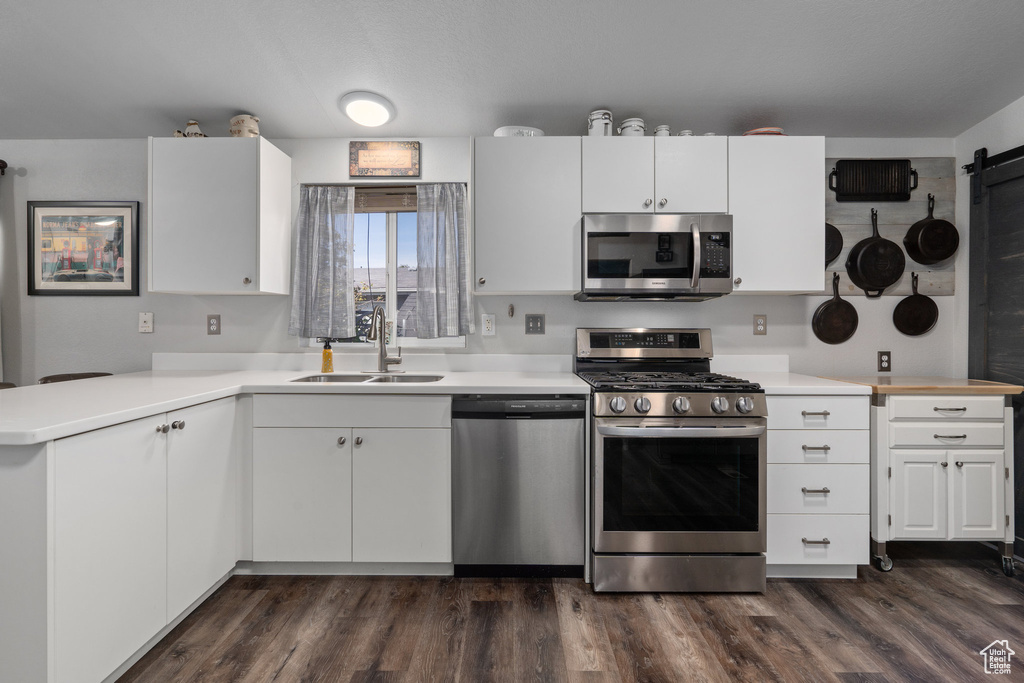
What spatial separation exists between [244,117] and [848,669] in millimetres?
3414

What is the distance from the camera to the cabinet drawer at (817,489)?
2205mm

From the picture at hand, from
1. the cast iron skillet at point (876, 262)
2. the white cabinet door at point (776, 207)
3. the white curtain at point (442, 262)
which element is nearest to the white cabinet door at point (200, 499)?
the white curtain at point (442, 262)

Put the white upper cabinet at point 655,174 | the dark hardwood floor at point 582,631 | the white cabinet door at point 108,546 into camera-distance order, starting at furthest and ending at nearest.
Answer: the white upper cabinet at point 655,174, the dark hardwood floor at point 582,631, the white cabinet door at point 108,546

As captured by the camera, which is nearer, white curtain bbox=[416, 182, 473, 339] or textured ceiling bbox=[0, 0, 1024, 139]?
textured ceiling bbox=[0, 0, 1024, 139]

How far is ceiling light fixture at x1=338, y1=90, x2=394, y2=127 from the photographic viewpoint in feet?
7.80

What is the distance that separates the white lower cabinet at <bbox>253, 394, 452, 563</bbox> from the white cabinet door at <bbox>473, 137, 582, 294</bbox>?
89 cm

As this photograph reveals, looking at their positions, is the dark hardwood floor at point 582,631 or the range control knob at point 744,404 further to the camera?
the range control knob at point 744,404

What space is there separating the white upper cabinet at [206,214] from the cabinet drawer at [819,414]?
256 centimetres

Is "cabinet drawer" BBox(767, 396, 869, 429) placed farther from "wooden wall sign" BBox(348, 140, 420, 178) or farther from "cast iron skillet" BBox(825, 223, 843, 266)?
"wooden wall sign" BBox(348, 140, 420, 178)

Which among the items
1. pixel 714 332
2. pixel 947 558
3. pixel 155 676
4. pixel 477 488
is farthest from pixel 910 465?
pixel 155 676

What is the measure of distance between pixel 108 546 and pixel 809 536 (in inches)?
103

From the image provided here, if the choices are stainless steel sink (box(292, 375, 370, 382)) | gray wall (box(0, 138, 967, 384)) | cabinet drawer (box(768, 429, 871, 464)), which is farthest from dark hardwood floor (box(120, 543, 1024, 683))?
gray wall (box(0, 138, 967, 384))

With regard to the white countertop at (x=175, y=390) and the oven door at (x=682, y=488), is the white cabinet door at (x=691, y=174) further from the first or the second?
the oven door at (x=682, y=488)

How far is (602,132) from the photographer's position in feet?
8.18
